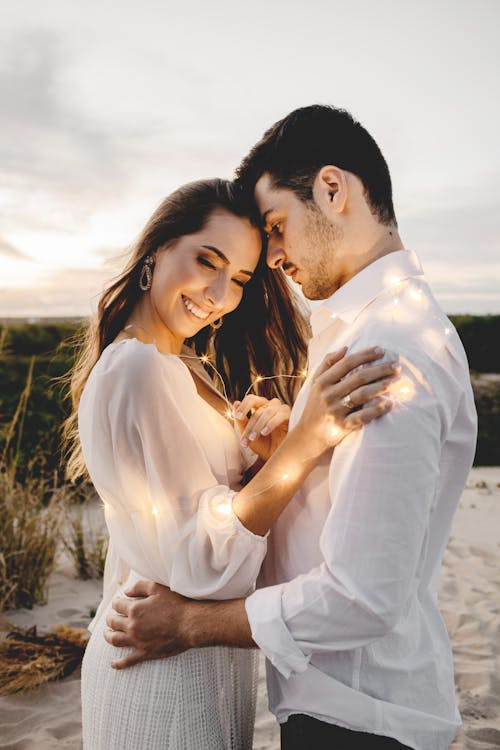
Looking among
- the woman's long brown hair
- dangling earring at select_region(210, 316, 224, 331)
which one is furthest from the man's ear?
dangling earring at select_region(210, 316, 224, 331)

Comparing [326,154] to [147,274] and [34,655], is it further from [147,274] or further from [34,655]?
[34,655]

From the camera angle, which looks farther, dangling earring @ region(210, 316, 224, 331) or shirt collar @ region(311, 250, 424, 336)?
dangling earring @ region(210, 316, 224, 331)

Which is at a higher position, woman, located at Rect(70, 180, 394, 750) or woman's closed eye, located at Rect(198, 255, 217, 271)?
woman's closed eye, located at Rect(198, 255, 217, 271)

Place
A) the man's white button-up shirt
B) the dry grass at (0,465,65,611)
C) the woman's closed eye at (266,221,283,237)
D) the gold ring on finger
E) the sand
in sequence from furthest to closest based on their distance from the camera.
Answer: the dry grass at (0,465,65,611)
the sand
the woman's closed eye at (266,221,283,237)
the gold ring on finger
the man's white button-up shirt

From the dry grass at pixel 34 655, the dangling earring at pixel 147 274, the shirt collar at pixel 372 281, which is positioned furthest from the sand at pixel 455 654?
the shirt collar at pixel 372 281

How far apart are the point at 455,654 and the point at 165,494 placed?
343 cm

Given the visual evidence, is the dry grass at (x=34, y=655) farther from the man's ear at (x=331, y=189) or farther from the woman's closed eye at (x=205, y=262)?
the man's ear at (x=331, y=189)

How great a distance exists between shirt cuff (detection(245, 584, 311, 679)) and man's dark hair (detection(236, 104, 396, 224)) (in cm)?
121

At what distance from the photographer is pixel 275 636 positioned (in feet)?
4.55

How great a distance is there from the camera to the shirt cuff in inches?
54.0

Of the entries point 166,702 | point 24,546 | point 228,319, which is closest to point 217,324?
point 228,319

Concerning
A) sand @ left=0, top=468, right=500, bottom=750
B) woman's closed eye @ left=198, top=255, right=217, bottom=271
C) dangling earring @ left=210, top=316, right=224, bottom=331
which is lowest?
sand @ left=0, top=468, right=500, bottom=750

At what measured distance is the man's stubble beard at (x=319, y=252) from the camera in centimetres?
189

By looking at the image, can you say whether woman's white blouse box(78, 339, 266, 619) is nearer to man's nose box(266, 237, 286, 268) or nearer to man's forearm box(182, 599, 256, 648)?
man's forearm box(182, 599, 256, 648)
